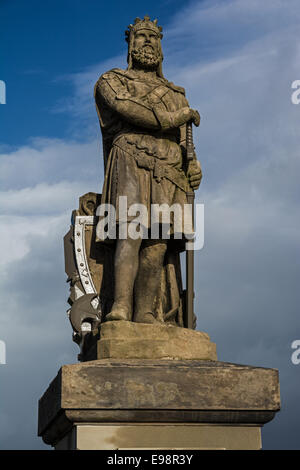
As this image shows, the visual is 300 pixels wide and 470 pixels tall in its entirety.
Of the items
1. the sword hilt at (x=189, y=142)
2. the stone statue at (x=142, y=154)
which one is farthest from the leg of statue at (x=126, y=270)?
the sword hilt at (x=189, y=142)

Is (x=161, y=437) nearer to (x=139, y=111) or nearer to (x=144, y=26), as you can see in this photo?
(x=139, y=111)

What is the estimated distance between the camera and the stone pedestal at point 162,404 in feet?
27.5

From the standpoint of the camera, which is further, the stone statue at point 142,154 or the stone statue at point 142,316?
the stone statue at point 142,154

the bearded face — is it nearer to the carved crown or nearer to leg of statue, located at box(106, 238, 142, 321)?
the carved crown

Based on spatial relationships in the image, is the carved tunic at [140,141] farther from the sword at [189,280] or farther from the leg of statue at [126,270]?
the leg of statue at [126,270]

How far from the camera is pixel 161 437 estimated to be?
8461 mm

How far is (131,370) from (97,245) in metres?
2.14

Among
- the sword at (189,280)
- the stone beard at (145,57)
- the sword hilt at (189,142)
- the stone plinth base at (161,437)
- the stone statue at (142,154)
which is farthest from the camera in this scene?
the stone beard at (145,57)

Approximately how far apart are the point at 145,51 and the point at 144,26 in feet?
1.08

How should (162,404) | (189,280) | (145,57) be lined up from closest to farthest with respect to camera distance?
1. (162,404)
2. (189,280)
3. (145,57)

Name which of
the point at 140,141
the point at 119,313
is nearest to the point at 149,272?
the point at 119,313

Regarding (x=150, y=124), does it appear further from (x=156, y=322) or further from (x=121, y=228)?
(x=156, y=322)

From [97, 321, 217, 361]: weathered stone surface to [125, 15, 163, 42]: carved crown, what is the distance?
369 centimetres

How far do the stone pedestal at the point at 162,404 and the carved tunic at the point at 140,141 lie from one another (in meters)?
2.05
